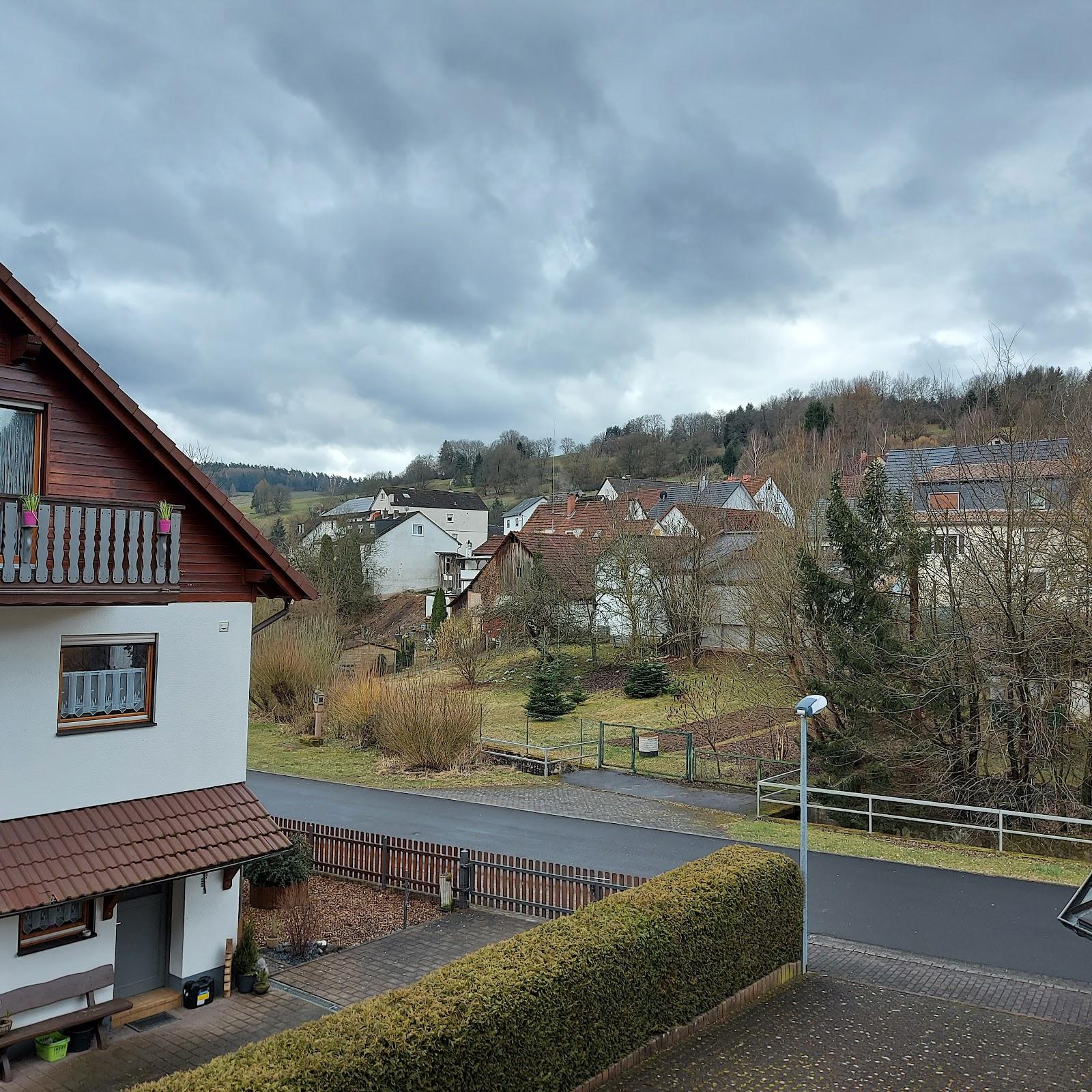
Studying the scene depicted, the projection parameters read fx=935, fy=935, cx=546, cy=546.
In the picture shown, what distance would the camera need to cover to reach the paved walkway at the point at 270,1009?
9.66 m

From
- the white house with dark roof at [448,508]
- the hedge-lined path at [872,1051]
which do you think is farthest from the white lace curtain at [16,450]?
the white house with dark roof at [448,508]

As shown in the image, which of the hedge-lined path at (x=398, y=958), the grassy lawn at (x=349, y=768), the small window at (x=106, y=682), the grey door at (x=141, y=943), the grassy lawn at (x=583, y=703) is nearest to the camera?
the small window at (x=106, y=682)

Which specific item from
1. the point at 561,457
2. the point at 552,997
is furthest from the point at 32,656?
the point at 561,457

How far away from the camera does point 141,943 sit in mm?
11391

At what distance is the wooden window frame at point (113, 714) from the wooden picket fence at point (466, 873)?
5.46 metres

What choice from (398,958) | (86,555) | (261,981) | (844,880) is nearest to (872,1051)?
(398,958)

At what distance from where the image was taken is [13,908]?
9242mm

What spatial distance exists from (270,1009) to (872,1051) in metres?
6.94

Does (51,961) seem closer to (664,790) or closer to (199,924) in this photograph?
(199,924)

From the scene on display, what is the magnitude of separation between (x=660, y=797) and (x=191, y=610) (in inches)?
605

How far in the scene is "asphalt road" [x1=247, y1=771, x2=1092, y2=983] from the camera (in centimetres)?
1363

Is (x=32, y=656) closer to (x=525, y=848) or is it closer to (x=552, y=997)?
(x=552, y=997)

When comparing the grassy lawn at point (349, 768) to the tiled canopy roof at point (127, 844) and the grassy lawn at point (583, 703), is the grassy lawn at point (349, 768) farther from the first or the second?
the tiled canopy roof at point (127, 844)

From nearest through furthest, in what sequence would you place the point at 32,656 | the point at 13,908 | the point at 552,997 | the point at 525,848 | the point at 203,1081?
the point at 203,1081 → the point at 552,997 → the point at 13,908 → the point at 32,656 → the point at 525,848
